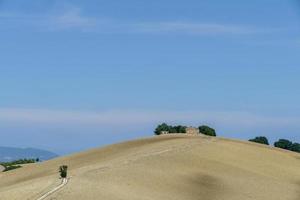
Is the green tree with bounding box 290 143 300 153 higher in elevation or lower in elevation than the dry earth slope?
higher

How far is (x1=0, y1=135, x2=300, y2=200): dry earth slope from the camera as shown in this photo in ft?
212

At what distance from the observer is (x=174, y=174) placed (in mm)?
76562

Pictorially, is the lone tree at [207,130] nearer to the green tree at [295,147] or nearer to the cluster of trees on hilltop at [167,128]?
the cluster of trees on hilltop at [167,128]

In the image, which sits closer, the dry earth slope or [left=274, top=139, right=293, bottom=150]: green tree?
the dry earth slope

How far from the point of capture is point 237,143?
10794cm

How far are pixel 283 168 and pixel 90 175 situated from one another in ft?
101

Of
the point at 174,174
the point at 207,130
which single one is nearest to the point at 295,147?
the point at 207,130

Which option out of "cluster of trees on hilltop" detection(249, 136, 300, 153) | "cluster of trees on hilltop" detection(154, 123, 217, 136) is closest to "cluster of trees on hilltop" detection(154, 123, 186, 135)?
"cluster of trees on hilltop" detection(154, 123, 217, 136)

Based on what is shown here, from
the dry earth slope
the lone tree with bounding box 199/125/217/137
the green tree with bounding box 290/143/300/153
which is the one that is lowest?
the dry earth slope

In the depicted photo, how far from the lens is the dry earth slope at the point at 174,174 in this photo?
64750mm

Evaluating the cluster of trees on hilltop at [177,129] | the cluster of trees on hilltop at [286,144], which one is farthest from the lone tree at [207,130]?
the cluster of trees on hilltop at [286,144]

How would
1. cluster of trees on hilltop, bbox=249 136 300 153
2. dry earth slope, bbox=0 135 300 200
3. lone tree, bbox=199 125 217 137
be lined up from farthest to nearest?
cluster of trees on hilltop, bbox=249 136 300 153, lone tree, bbox=199 125 217 137, dry earth slope, bbox=0 135 300 200

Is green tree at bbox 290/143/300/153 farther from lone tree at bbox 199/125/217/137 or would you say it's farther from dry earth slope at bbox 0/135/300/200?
dry earth slope at bbox 0/135/300/200

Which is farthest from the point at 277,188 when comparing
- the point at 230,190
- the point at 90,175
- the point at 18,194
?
the point at 18,194
